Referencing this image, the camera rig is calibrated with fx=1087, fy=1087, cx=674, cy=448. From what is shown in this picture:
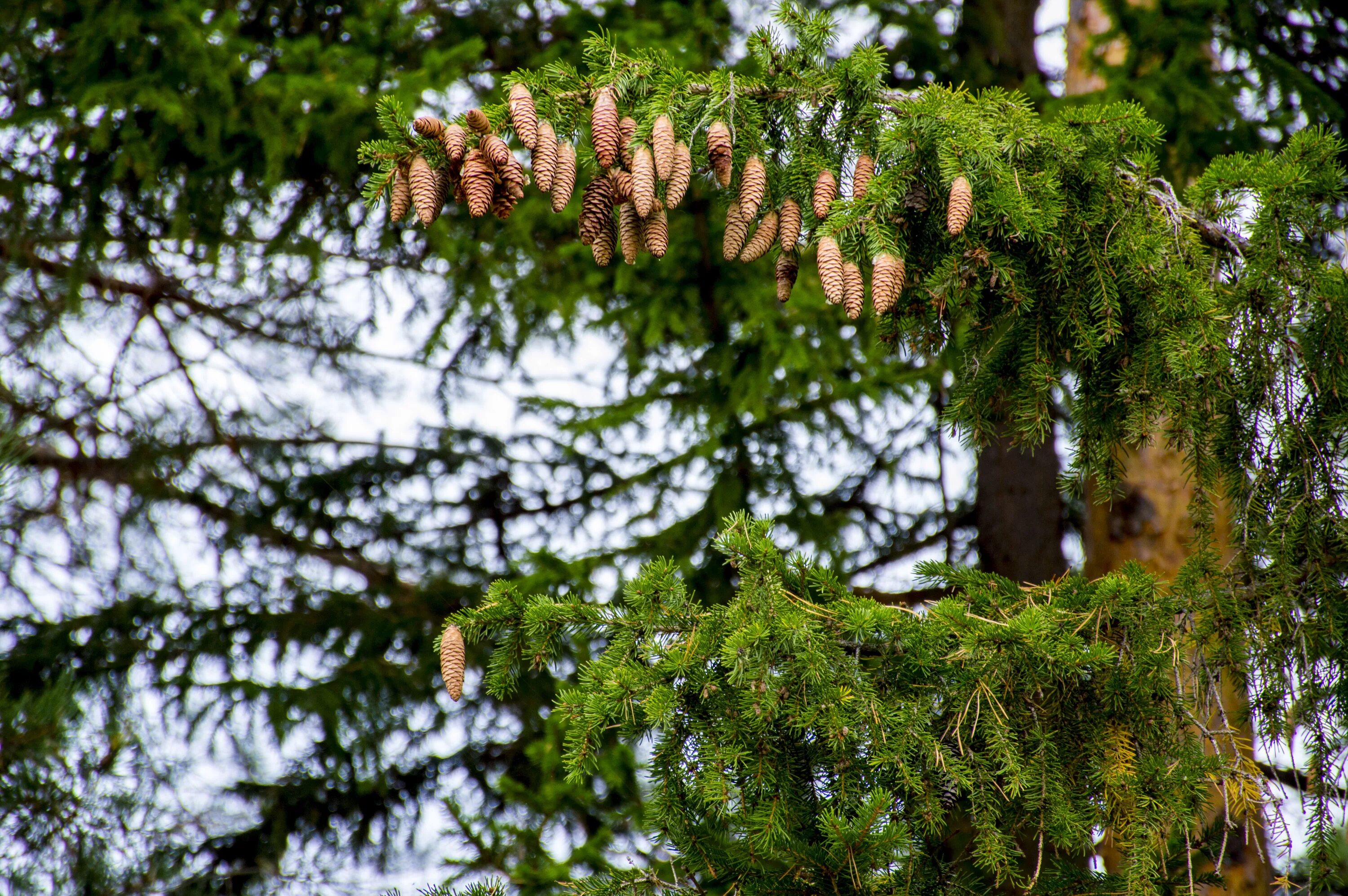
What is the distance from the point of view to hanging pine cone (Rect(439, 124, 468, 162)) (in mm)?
2006

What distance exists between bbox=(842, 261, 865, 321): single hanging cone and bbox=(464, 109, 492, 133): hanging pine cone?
2.34 feet

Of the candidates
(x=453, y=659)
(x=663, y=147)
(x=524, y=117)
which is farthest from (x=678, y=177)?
(x=453, y=659)

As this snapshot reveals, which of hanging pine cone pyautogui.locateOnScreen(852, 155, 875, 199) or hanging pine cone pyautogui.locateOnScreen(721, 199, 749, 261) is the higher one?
hanging pine cone pyautogui.locateOnScreen(852, 155, 875, 199)

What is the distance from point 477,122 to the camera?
2.01m

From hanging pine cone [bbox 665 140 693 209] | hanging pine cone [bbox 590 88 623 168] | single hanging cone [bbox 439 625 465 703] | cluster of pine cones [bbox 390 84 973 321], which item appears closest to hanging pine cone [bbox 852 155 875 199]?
cluster of pine cones [bbox 390 84 973 321]

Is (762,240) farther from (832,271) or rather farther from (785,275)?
(832,271)

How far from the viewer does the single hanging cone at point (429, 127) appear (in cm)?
199

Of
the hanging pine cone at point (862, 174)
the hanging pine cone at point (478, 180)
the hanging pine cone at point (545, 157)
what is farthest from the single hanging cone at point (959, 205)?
the hanging pine cone at point (478, 180)

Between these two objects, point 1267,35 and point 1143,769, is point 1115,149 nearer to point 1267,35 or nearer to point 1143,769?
point 1143,769

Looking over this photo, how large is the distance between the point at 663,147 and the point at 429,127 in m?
0.43

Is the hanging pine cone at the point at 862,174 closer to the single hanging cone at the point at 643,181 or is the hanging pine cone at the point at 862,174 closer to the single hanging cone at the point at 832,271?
the single hanging cone at the point at 832,271

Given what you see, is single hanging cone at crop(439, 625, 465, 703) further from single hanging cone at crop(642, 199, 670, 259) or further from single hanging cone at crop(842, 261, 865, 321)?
single hanging cone at crop(842, 261, 865, 321)

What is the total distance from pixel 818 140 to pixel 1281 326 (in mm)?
1058

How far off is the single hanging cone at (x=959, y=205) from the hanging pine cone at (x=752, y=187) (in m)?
0.38
